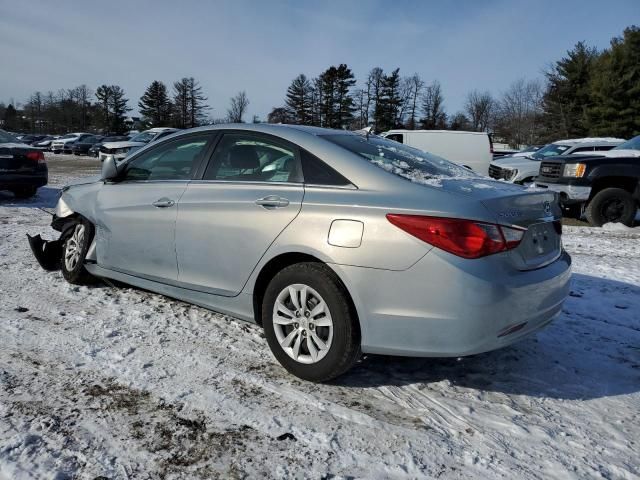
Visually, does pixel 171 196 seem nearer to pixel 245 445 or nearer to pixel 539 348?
pixel 245 445

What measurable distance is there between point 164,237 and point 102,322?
0.80 m

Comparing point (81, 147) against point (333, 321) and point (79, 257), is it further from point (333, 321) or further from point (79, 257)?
point (333, 321)

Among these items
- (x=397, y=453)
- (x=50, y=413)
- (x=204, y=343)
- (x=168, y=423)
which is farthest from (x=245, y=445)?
(x=204, y=343)

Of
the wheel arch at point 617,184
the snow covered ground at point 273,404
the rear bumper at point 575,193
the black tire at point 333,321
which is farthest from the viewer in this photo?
the rear bumper at point 575,193

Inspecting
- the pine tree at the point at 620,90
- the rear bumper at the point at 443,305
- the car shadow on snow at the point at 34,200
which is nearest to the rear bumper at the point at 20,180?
the car shadow on snow at the point at 34,200

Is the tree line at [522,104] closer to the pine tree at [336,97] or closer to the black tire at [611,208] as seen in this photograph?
the pine tree at [336,97]

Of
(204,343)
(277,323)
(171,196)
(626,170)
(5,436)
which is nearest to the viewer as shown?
(5,436)

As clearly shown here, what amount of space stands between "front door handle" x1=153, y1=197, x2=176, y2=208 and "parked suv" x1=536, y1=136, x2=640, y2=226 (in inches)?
316

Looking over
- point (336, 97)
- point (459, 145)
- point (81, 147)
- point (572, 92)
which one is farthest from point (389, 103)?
point (459, 145)

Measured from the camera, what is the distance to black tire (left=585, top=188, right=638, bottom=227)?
947 centimetres

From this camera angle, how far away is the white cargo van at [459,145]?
16.8 m

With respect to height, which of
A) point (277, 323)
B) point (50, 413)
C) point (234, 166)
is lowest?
point (50, 413)

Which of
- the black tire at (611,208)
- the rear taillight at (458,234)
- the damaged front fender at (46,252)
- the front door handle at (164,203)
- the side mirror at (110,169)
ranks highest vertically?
the side mirror at (110,169)

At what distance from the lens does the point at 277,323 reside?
3268 mm
